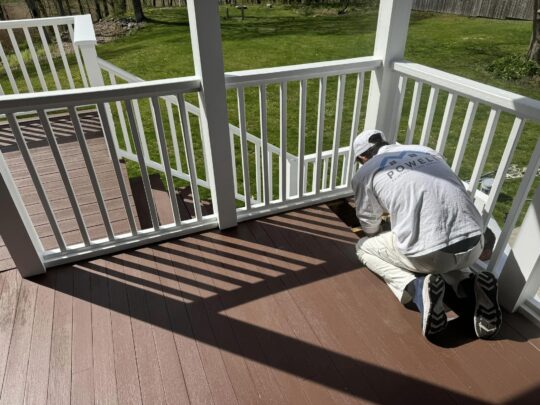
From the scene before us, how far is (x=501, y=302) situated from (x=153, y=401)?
71.3 inches

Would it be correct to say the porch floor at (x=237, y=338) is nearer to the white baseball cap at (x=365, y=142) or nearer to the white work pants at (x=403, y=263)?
the white work pants at (x=403, y=263)

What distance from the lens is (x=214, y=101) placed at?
2057 millimetres

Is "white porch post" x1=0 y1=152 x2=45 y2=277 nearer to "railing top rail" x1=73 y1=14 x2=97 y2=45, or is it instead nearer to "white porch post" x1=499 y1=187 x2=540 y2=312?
"railing top rail" x1=73 y1=14 x2=97 y2=45

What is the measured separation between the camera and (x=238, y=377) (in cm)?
165

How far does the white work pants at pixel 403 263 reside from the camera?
5.86 feet

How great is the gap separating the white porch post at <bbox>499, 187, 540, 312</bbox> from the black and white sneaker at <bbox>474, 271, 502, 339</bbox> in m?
0.13

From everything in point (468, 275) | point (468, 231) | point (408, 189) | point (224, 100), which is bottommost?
point (468, 275)

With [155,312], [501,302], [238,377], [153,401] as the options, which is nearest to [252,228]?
[155,312]

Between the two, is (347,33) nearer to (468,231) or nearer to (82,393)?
(468,231)

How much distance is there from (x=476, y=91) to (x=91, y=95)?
197cm

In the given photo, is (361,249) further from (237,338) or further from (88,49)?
(88,49)

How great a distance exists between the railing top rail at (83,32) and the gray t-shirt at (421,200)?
248cm

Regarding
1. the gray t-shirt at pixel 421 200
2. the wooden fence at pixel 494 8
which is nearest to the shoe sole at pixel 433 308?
the gray t-shirt at pixel 421 200

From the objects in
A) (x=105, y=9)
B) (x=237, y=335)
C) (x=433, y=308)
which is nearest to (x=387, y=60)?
(x=433, y=308)
